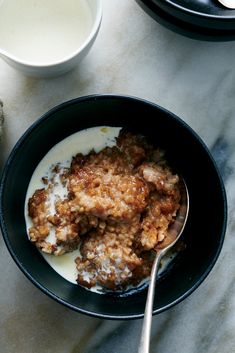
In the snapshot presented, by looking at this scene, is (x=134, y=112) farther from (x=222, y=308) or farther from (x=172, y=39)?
(x=222, y=308)

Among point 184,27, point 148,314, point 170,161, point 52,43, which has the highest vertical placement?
point 184,27

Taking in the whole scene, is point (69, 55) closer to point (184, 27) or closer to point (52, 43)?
point (52, 43)

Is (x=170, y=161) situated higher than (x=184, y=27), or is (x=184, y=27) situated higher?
(x=184, y=27)

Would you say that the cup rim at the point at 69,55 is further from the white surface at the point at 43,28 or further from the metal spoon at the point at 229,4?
the metal spoon at the point at 229,4

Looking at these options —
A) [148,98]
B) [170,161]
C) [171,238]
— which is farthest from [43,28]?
[171,238]

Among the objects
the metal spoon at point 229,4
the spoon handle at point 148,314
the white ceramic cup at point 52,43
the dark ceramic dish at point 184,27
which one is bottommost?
the spoon handle at point 148,314

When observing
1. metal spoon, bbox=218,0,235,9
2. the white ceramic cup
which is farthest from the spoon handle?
metal spoon, bbox=218,0,235,9

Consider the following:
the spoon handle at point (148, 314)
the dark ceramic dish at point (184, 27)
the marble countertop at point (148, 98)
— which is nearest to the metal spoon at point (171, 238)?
the spoon handle at point (148, 314)
